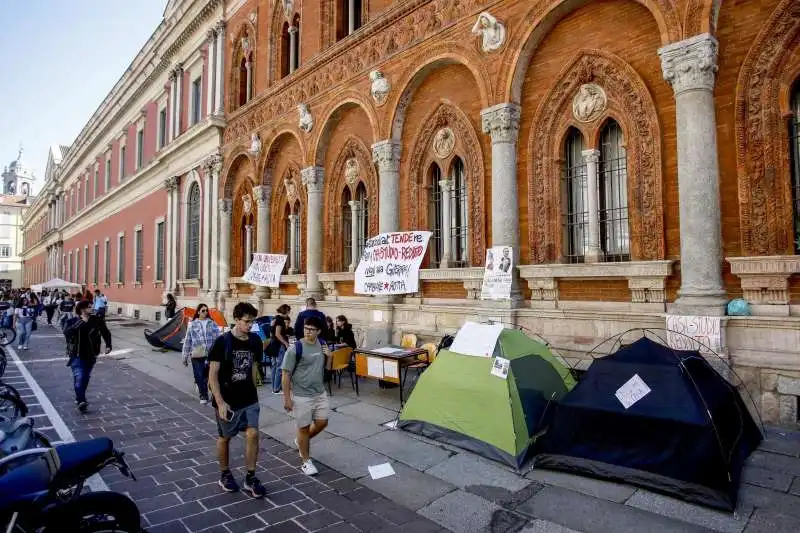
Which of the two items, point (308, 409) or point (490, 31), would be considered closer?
point (308, 409)

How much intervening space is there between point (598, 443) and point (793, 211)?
4.84m

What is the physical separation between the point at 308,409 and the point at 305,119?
12024 mm

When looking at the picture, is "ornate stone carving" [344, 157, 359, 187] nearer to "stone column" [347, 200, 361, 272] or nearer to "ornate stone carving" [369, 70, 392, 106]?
"stone column" [347, 200, 361, 272]

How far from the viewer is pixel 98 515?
3.09 meters

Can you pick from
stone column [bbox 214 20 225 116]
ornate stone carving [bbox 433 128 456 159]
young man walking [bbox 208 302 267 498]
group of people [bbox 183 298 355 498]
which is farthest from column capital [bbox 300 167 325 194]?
young man walking [bbox 208 302 267 498]

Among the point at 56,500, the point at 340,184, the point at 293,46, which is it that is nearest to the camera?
the point at 56,500

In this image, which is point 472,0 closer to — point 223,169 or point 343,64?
point 343,64

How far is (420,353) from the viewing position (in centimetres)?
894

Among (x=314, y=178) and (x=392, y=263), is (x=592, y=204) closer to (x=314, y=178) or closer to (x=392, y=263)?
(x=392, y=263)

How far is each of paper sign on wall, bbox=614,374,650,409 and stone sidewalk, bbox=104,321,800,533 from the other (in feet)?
2.83

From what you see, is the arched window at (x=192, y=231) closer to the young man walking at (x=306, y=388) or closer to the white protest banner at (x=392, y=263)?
the white protest banner at (x=392, y=263)

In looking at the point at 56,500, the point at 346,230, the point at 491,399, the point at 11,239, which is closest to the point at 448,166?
the point at 346,230

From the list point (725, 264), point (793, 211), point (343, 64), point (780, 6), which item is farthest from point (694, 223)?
point (343, 64)

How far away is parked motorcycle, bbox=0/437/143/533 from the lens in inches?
117
